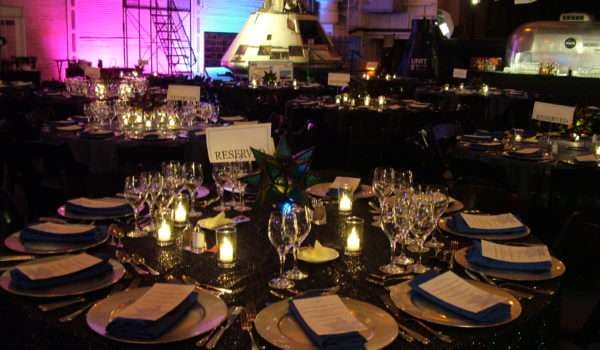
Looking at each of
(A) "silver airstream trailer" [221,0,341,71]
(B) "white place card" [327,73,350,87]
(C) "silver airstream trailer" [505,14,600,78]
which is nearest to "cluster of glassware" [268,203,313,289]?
(B) "white place card" [327,73,350,87]

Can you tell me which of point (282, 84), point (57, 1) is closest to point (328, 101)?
point (282, 84)

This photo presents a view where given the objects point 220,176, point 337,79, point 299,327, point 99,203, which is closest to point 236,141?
point 220,176

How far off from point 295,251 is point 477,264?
2.07ft

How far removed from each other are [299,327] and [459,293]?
50cm

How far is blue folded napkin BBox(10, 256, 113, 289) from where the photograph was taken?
188 centimetres

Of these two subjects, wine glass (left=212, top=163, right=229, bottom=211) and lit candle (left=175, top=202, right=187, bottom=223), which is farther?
wine glass (left=212, top=163, right=229, bottom=211)

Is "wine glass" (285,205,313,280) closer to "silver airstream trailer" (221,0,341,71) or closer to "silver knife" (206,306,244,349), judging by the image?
"silver knife" (206,306,244,349)

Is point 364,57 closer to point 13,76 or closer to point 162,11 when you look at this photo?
point 162,11

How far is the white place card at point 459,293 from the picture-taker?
5.87 feet

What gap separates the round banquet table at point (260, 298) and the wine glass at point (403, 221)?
0.07 meters

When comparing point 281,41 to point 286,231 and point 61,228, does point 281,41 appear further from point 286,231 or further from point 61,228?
point 286,231

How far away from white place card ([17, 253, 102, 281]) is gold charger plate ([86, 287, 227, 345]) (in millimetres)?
207

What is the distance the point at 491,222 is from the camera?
8.65 feet

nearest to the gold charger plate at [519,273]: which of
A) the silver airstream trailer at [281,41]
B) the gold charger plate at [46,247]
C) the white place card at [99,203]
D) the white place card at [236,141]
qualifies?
the white place card at [236,141]
